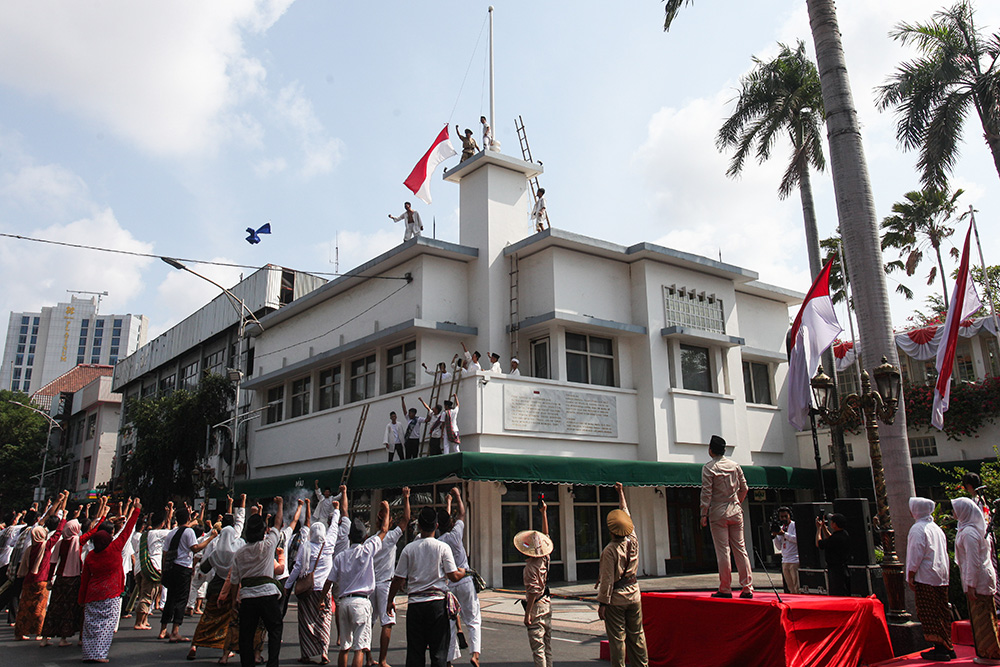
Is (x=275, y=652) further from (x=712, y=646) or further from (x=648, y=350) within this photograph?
(x=648, y=350)

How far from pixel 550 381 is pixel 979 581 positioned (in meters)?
12.0

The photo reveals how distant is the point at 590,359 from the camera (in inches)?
816

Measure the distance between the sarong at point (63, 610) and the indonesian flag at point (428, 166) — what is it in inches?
582

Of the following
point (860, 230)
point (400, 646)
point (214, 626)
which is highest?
point (860, 230)

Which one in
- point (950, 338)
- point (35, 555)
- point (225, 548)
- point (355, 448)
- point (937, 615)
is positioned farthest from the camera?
point (355, 448)

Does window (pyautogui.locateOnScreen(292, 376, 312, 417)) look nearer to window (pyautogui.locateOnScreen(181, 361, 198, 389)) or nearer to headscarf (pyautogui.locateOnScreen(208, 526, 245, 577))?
A: window (pyautogui.locateOnScreen(181, 361, 198, 389))

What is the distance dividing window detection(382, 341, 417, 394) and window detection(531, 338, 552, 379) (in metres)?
3.31

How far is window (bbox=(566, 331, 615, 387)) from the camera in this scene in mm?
20422

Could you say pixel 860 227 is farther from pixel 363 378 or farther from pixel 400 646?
pixel 363 378

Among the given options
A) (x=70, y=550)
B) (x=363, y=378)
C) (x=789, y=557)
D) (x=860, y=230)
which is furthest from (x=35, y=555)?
(x=860, y=230)

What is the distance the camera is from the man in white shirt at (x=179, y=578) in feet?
35.2

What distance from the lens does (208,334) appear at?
3344 centimetres

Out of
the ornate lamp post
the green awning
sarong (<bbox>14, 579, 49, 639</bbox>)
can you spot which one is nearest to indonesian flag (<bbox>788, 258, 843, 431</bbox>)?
the ornate lamp post

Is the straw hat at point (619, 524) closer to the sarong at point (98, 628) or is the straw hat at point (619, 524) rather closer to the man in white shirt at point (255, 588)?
the man in white shirt at point (255, 588)
